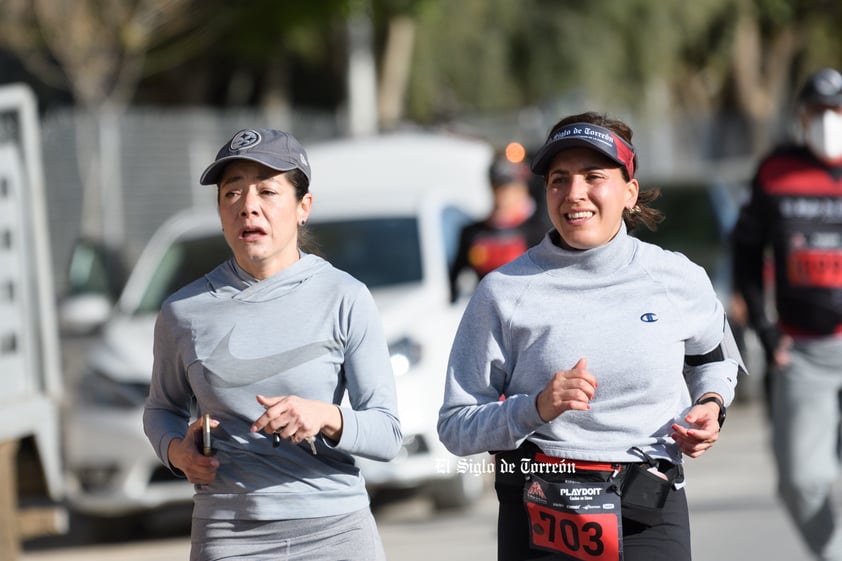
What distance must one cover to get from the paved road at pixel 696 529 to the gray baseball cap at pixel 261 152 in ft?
14.5

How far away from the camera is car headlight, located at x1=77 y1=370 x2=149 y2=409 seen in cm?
895

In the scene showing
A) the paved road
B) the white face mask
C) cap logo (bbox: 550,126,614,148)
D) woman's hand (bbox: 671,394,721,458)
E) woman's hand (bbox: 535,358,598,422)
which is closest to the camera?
woman's hand (bbox: 535,358,598,422)

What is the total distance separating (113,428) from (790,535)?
373cm

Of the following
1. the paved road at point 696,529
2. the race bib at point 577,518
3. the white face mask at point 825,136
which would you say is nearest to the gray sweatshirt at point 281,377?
the race bib at point 577,518

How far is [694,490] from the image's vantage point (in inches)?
388

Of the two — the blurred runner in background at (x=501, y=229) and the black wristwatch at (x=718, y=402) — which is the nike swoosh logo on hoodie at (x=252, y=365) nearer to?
the black wristwatch at (x=718, y=402)

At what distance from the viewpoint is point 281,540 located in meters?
3.83

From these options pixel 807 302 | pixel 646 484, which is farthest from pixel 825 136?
pixel 646 484

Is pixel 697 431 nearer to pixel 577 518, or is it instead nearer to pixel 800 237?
pixel 577 518

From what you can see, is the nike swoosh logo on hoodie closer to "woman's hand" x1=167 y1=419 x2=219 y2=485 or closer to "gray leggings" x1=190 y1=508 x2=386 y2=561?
"woman's hand" x1=167 y1=419 x2=219 y2=485

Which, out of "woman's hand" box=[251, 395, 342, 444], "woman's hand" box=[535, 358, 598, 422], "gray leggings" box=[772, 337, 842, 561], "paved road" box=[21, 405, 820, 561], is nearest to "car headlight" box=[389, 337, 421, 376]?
"paved road" box=[21, 405, 820, 561]

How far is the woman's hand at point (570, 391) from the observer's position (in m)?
3.53

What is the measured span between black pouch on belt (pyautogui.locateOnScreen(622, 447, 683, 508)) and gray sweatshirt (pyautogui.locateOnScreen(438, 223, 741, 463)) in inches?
1.2

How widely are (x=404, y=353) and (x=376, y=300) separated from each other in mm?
471
